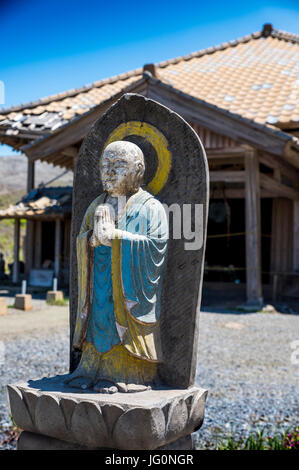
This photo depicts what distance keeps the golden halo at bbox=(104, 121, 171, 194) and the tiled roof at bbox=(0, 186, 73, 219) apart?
935cm

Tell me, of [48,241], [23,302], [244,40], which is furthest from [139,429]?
[244,40]

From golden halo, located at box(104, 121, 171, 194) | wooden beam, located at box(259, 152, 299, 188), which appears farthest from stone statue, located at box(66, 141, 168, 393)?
wooden beam, located at box(259, 152, 299, 188)

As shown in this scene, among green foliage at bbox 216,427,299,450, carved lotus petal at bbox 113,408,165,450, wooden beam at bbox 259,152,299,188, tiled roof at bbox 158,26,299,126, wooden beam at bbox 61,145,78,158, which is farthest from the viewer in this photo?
wooden beam at bbox 61,145,78,158

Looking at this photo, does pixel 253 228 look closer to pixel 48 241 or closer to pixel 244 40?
pixel 48 241

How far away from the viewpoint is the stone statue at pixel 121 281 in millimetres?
2949

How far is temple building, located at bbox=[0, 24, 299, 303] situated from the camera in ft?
30.6

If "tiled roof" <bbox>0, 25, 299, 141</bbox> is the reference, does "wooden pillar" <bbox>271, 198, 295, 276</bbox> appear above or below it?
below

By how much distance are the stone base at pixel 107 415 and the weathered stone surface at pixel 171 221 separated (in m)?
0.23

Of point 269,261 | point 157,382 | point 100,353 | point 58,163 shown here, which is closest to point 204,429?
point 157,382

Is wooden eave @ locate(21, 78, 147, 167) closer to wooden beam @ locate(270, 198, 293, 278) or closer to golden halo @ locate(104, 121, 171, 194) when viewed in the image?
wooden beam @ locate(270, 198, 293, 278)

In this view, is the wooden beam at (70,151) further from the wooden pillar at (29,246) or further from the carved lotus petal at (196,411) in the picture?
the carved lotus petal at (196,411)

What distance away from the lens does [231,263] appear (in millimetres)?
12523

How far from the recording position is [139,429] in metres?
2.54

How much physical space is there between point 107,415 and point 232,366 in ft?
11.4
